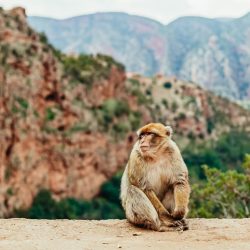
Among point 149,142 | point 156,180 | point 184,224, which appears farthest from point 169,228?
point 149,142

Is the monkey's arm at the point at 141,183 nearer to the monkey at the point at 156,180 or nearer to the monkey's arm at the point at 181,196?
the monkey at the point at 156,180

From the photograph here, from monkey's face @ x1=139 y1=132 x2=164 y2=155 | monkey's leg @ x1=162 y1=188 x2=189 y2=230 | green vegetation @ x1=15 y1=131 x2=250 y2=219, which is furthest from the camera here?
green vegetation @ x1=15 y1=131 x2=250 y2=219

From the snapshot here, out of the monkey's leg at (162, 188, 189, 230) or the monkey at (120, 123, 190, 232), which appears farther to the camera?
the monkey's leg at (162, 188, 189, 230)

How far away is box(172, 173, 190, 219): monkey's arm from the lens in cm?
855

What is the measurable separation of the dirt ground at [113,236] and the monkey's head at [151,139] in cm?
118

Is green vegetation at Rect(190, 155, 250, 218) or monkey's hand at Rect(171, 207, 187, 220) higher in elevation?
monkey's hand at Rect(171, 207, 187, 220)

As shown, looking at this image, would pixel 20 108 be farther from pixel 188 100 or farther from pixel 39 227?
pixel 188 100

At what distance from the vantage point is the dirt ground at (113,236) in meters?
7.70

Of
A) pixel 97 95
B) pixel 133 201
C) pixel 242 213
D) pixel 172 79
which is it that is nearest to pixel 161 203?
pixel 133 201

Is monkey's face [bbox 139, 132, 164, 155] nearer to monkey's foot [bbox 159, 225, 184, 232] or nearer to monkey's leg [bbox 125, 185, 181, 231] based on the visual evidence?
monkey's leg [bbox 125, 185, 181, 231]

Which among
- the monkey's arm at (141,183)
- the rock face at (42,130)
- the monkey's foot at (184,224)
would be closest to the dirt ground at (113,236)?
the monkey's foot at (184,224)

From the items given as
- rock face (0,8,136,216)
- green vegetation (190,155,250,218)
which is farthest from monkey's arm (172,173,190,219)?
rock face (0,8,136,216)

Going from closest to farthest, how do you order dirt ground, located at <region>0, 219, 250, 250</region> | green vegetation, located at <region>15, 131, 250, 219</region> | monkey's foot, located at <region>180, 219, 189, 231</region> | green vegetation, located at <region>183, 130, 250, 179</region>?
1. dirt ground, located at <region>0, 219, 250, 250</region>
2. monkey's foot, located at <region>180, 219, 189, 231</region>
3. green vegetation, located at <region>15, 131, 250, 219</region>
4. green vegetation, located at <region>183, 130, 250, 179</region>

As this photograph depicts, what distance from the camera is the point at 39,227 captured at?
9031mm
